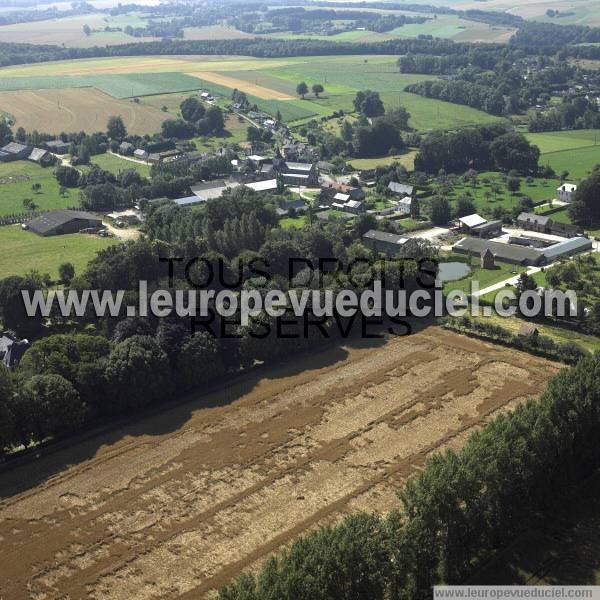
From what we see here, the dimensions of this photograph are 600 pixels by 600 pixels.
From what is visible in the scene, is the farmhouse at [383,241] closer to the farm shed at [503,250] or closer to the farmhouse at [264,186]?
the farm shed at [503,250]

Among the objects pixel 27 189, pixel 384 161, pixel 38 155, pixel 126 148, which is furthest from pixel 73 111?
pixel 384 161

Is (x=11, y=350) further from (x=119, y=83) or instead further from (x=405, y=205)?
(x=119, y=83)

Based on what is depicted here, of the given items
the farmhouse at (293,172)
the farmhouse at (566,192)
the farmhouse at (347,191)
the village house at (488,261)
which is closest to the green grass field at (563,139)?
the farmhouse at (566,192)

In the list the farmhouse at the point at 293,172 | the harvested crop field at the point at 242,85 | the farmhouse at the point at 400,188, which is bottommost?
the farmhouse at the point at 400,188

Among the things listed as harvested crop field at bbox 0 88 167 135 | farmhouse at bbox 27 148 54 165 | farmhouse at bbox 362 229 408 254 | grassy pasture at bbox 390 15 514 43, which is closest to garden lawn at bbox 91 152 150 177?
farmhouse at bbox 27 148 54 165

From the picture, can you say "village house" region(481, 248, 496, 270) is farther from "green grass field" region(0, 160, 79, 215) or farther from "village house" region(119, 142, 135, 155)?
"village house" region(119, 142, 135, 155)

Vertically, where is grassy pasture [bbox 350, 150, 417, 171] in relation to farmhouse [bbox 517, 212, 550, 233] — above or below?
above

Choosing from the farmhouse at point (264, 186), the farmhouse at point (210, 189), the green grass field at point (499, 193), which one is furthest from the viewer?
the farmhouse at point (264, 186)
